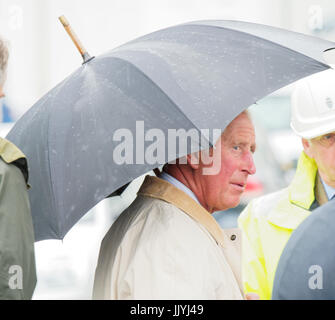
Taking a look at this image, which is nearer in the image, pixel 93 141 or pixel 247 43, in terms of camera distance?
pixel 93 141

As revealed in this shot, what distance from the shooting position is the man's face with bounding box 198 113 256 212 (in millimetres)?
2732

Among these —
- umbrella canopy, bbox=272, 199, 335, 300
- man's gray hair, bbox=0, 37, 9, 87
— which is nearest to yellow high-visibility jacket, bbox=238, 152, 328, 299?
umbrella canopy, bbox=272, 199, 335, 300

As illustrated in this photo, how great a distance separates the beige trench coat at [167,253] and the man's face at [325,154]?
105 cm

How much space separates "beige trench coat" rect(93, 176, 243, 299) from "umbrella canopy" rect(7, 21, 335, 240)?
19 centimetres

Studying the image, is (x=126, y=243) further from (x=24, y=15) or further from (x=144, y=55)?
(x=24, y=15)

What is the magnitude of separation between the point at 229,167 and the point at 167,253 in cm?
46

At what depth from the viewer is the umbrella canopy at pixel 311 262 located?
2156 millimetres

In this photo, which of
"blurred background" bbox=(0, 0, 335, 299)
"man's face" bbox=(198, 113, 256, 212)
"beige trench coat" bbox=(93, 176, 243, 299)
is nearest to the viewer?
"beige trench coat" bbox=(93, 176, 243, 299)

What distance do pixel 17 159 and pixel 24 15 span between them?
7.10m

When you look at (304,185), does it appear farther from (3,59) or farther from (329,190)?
(3,59)

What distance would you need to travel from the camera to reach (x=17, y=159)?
8.58 ft

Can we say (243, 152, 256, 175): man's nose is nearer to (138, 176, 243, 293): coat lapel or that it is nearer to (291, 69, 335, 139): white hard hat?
(138, 176, 243, 293): coat lapel
